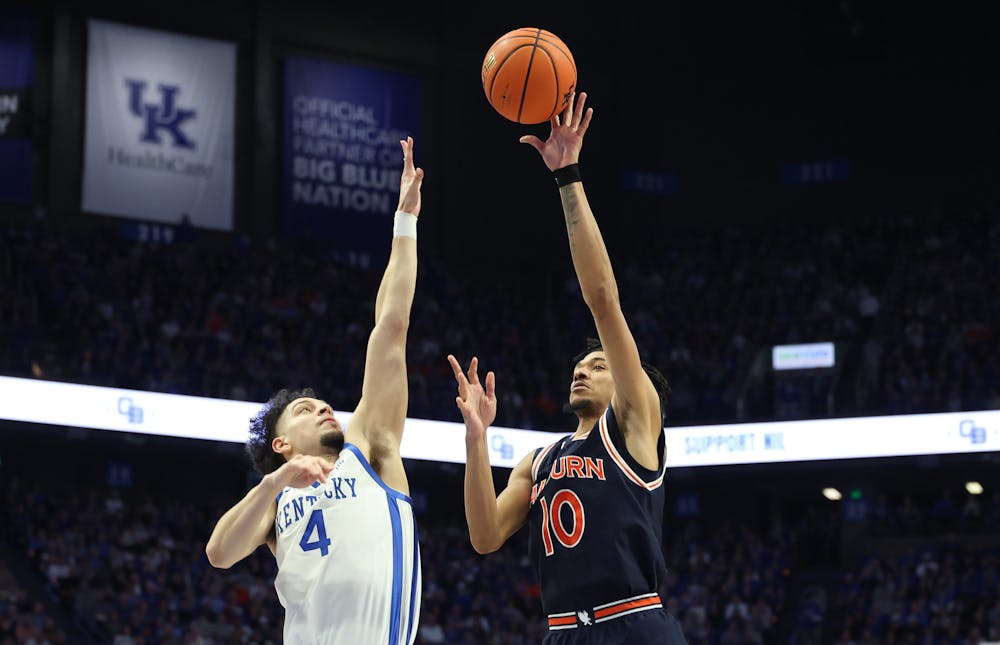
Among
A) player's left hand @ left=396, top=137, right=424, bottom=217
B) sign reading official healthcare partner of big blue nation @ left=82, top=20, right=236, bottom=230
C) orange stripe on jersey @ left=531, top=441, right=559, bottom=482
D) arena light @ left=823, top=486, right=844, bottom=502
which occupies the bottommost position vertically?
orange stripe on jersey @ left=531, top=441, right=559, bottom=482

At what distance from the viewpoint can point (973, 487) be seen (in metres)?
23.7

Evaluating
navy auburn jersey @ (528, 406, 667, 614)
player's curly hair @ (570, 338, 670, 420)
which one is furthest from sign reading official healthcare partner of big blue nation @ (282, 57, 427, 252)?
navy auburn jersey @ (528, 406, 667, 614)

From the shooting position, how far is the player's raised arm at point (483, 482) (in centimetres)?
561

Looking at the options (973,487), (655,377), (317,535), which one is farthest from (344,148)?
(317,535)

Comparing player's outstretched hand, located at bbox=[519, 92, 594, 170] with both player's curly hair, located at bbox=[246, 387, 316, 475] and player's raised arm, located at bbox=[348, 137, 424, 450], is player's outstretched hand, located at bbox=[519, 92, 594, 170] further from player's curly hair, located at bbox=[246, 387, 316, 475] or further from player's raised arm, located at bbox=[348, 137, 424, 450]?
player's curly hair, located at bbox=[246, 387, 316, 475]

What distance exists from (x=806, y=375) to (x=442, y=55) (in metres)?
10.8

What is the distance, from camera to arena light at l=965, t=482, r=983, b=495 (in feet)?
77.5

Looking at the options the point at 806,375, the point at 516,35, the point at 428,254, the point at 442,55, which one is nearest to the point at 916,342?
the point at 806,375

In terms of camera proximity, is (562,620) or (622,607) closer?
(622,607)

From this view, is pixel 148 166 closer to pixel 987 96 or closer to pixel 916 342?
pixel 916 342

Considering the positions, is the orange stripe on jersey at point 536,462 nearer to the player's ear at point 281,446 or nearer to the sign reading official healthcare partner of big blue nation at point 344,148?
the player's ear at point 281,446

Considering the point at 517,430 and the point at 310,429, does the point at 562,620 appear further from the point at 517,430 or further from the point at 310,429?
the point at 517,430

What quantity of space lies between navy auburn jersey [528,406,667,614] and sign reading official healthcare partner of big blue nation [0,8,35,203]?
20.6 metres

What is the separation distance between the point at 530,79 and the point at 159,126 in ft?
68.1
